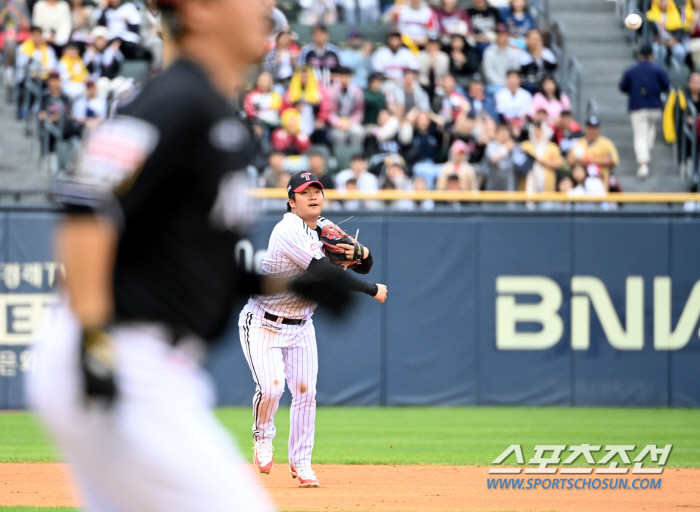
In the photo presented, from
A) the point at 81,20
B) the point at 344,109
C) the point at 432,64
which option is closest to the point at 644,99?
the point at 432,64

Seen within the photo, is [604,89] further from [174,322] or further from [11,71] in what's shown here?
[174,322]

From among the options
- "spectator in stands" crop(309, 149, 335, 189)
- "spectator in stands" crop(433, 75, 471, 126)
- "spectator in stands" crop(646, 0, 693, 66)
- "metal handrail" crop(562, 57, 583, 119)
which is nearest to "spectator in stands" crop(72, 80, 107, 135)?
"spectator in stands" crop(309, 149, 335, 189)

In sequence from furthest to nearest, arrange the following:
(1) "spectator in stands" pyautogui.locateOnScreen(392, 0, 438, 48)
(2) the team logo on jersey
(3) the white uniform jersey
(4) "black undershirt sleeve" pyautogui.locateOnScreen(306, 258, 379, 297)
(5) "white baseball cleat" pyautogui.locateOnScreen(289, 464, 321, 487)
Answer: (1) "spectator in stands" pyautogui.locateOnScreen(392, 0, 438, 48), (5) "white baseball cleat" pyautogui.locateOnScreen(289, 464, 321, 487), (3) the white uniform jersey, (4) "black undershirt sleeve" pyautogui.locateOnScreen(306, 258, 379, 297), (2) the team logo on jersey

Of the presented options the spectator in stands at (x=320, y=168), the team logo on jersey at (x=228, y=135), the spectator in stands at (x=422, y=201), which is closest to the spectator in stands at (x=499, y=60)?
the spectator in stands at (x=422, y=201)

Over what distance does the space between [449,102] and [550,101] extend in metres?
1.72

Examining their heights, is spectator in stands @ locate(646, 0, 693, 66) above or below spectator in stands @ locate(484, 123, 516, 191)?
above

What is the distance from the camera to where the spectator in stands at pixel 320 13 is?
19125mm

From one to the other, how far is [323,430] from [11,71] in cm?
858

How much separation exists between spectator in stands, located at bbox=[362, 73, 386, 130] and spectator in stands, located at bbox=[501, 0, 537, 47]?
3.52 meters

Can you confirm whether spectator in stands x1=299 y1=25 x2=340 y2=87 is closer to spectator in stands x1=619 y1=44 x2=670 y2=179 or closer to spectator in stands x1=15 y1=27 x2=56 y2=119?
spectator in stands x1=15 y1=27 x2=56 y2=119

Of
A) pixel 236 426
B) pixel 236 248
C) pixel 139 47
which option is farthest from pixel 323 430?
pixel 236 248

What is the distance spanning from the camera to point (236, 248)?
2.84 meters

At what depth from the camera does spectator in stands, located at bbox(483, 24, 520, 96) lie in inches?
699

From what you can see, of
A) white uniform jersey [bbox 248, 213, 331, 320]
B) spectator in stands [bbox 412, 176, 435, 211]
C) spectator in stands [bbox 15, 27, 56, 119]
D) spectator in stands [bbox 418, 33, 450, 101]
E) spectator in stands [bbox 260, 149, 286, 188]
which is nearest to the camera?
white uniform jersey [bbox 248, 213, 331, 320]
